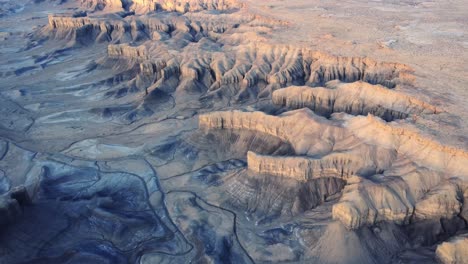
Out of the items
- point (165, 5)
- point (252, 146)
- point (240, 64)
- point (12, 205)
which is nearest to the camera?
point (12, 205)

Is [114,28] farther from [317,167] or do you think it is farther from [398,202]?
[398,202]

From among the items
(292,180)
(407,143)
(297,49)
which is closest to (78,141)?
(292,180)

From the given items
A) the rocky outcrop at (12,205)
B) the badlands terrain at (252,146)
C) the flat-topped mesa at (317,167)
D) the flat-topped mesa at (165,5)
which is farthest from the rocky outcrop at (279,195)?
the flat-topped mesa at (165,5)

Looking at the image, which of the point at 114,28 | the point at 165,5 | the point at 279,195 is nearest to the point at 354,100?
the point at 279,195

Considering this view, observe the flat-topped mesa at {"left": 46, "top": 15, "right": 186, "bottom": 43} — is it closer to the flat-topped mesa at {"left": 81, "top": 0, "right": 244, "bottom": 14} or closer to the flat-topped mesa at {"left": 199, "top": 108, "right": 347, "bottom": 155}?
the flat-topped mesa at {"left": 81, "top": 0, "right": 244, "bottom": 14}

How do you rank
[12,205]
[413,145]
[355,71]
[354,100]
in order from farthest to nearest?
[355,71] < [354,100] < [413,145] < [12,205]

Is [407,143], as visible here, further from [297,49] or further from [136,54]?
[136,54]

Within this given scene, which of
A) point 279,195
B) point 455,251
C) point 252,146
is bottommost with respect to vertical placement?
point 279,195
